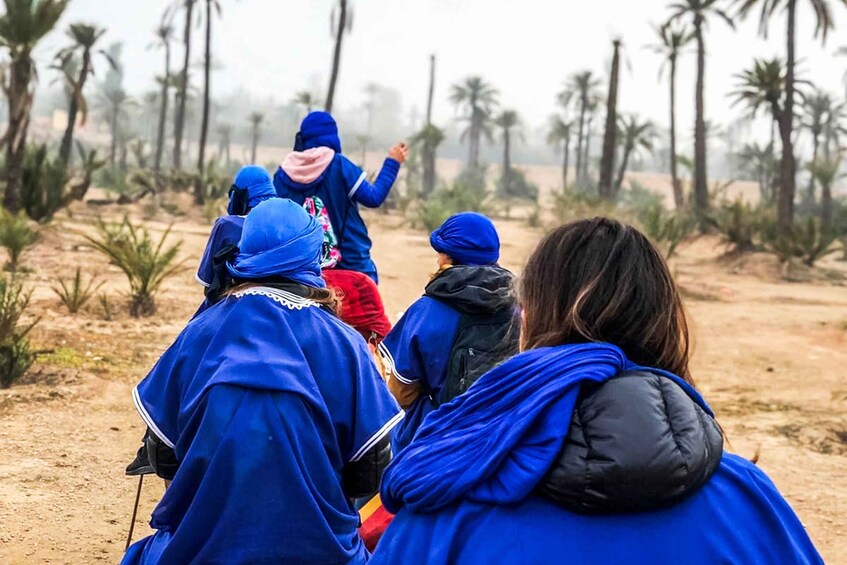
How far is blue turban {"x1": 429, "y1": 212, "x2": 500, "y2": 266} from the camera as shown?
3.19 m

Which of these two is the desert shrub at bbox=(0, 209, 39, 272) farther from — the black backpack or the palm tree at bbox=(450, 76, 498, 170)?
the palm tree at bbox=(450, 76, 498, 170)

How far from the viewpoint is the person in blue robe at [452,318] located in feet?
9.93

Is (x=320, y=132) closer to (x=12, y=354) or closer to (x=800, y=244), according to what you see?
(x=12, y=354)

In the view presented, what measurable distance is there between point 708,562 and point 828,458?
15.7ft

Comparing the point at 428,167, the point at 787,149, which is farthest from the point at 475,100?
the point at 787,149

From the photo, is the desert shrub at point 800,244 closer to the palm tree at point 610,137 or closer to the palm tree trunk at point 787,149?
the palm tree trunk at point 787,149

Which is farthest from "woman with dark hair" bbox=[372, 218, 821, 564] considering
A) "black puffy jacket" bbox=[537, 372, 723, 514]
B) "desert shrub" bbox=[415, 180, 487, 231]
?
"desert shrub" bbox=[415, 180, 487, 231]

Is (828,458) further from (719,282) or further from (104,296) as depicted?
(719,282)

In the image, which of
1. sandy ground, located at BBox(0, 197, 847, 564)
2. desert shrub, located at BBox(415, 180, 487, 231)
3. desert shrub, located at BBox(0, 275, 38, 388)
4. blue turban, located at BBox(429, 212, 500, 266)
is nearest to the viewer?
blue turban, located at BBox(429, 212, 500, 266)

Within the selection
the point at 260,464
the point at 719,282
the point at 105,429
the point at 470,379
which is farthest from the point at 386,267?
the point at 260,464

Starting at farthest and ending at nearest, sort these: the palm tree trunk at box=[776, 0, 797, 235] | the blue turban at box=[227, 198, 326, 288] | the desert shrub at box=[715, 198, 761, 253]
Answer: the palm tree trunk at box=[776, 0, 797, 235] → the desert shrub at box=[715, 198, 761, 253] → the blue turban at box=[227, 198, 326, 288]

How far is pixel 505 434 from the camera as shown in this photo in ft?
3.92

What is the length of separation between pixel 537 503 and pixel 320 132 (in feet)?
11.7

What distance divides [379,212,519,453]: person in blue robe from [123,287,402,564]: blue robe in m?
0.87
